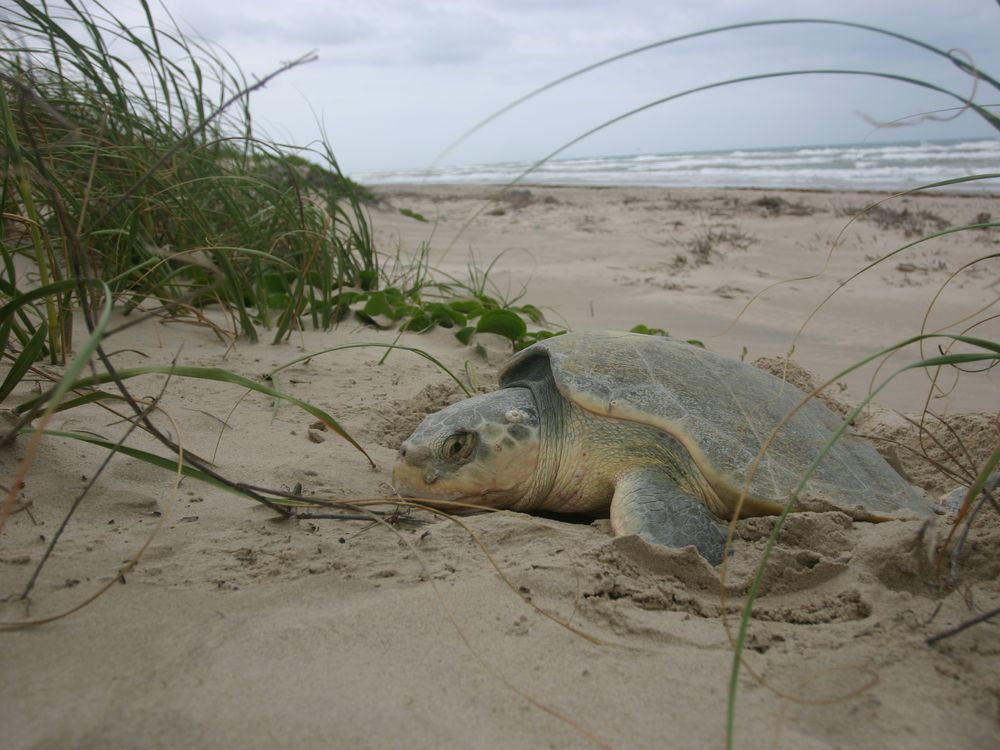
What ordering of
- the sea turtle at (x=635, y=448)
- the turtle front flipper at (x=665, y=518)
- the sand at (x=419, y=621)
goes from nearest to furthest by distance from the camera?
the sand at (x=419, y=621) → the turtle front flipper at (x=665, y=518) → the sea turtle at (x=635, y=448)

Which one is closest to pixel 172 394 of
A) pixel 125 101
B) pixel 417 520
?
pixel 417 520

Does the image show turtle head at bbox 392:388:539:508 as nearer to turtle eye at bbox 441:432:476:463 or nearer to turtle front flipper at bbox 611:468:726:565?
turtle eye at bbox 441:432:476:463

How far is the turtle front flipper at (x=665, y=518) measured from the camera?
5.29ft

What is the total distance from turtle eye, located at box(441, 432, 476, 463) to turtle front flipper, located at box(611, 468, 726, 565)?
0.41 m

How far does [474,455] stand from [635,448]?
446 mm

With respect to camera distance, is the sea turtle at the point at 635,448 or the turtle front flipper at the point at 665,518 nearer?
the turtle front flipper at the point at 665,518

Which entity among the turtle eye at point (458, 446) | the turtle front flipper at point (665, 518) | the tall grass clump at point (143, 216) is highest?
the tall grass clump at point (143, 216)

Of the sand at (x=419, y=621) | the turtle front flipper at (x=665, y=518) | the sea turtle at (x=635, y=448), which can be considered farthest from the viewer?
the sea turtle at (x=635, y=448)

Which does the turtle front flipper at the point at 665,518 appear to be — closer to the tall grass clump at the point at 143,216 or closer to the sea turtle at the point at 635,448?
the sea turtle at the point at 635,448

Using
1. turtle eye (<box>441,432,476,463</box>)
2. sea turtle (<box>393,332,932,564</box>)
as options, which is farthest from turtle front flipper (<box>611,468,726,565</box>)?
turtle eye (<box>441,432,476,463</box>)

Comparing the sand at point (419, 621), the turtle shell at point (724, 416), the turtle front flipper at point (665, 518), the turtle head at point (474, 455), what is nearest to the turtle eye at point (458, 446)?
the turtle head at point (474, 455)

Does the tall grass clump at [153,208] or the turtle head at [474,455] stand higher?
the tall grass clump at [153,208]

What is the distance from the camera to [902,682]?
3.26ft

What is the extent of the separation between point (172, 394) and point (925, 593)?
6.54 feet
